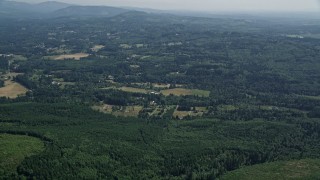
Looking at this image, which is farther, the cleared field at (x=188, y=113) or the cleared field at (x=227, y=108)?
the cleared field at (x=227, y=108)

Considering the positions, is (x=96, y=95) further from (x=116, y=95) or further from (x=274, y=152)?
(x=274, y=152)

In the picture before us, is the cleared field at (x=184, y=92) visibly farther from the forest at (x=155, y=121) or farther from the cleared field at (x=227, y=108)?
the cleared field at (x=227, y=108)

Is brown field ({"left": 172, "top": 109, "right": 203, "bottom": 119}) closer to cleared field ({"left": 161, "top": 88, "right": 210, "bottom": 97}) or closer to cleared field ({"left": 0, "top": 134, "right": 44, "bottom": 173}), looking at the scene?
cleared field ({"left": 161, "top": 88, "right": 210, "bottom": 97})

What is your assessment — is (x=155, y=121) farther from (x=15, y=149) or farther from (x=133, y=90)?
(x=133, y=90)

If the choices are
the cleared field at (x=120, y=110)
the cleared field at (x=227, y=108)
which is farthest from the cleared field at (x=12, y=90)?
the cleared field at (x=227, y=108)

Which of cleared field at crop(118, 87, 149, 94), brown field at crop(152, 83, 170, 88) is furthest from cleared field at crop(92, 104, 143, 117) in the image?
brown field at crop(152, 83, 170, 88)

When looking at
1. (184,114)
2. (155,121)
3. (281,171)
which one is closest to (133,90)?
(184,114)
